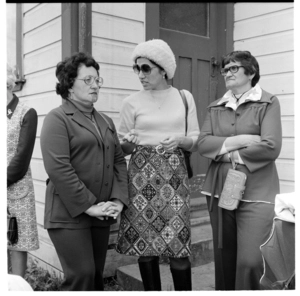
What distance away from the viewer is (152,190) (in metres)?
2.53

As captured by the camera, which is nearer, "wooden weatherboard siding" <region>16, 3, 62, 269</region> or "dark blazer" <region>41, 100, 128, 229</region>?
"dark blazer" <region>41, 100, 128, 229</region>

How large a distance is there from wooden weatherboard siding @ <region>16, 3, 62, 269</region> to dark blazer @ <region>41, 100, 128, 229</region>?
48.6 inches

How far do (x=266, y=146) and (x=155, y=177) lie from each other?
75cm

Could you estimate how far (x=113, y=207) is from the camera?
7.61 ft

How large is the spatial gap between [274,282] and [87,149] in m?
1.25

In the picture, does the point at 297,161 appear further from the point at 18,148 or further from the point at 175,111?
the point at 18,148

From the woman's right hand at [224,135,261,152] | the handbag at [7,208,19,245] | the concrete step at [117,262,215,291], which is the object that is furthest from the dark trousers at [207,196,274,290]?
the handbag at [7,208,19,245]

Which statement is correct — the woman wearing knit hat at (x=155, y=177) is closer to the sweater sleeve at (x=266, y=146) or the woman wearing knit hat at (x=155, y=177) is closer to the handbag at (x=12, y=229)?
the sweater sleeve at (x=266, y=146)

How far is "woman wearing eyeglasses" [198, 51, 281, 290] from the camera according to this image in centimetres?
230

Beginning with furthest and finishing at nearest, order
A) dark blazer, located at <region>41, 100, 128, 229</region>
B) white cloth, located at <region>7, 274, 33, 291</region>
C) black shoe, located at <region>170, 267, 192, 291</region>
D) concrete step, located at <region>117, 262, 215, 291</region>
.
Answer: concrete step, located at <region>117, 262, 215, 291</region>
black shoe, located at <region>170, 267, 192, 291</region>
dark blazer, located at <region>41, 100, 128, 229</region>
white cloth, located at <region>7, 274, 33, 291</region>

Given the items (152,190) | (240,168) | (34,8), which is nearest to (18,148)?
(152,190)

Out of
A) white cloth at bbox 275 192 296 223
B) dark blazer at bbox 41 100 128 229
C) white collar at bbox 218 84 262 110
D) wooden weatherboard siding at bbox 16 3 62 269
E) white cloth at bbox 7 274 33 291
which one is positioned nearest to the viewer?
white cloth at bbox 7 274 33 291

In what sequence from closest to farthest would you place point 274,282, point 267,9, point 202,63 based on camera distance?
point 274,282
point 267,9
point 202,63

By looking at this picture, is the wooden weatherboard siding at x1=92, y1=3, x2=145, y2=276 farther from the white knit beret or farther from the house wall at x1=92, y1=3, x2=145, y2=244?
the white knit beret
